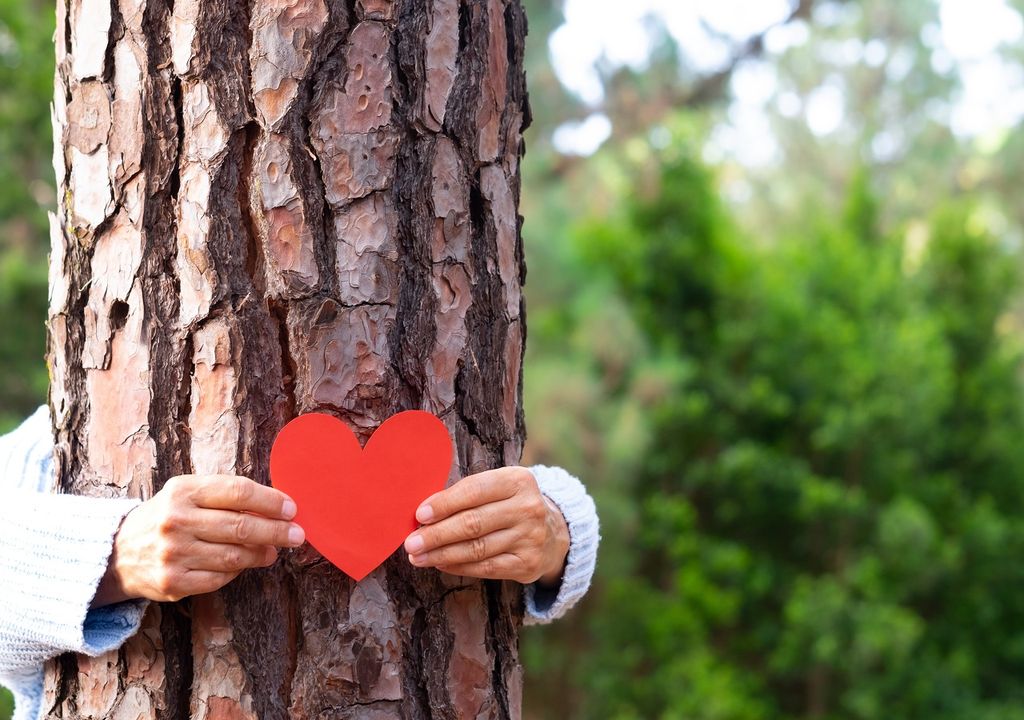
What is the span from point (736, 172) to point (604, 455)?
27.7 ft

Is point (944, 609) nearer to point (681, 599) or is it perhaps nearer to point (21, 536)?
point (681, 599)

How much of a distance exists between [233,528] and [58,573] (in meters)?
0.17

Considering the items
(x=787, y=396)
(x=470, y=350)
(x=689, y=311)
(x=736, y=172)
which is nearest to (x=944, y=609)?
(x=787, y=396)

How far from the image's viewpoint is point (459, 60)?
96 cm

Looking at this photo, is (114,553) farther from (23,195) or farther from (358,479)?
(23,195)

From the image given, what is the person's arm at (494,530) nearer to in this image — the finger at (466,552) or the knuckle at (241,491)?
the finger at (466,552)

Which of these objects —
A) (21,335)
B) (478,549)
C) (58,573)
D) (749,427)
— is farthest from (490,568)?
(749,427)

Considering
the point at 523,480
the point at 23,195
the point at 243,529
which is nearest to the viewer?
the point at 243,529

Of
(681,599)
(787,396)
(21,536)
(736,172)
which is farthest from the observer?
(736,172)

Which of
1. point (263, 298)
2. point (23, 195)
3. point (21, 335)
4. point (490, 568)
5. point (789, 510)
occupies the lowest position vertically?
point (490, 568)

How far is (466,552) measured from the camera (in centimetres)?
88

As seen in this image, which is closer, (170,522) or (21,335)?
(170,522)

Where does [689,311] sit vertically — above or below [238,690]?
above

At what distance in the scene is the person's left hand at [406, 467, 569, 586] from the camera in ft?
2.86
